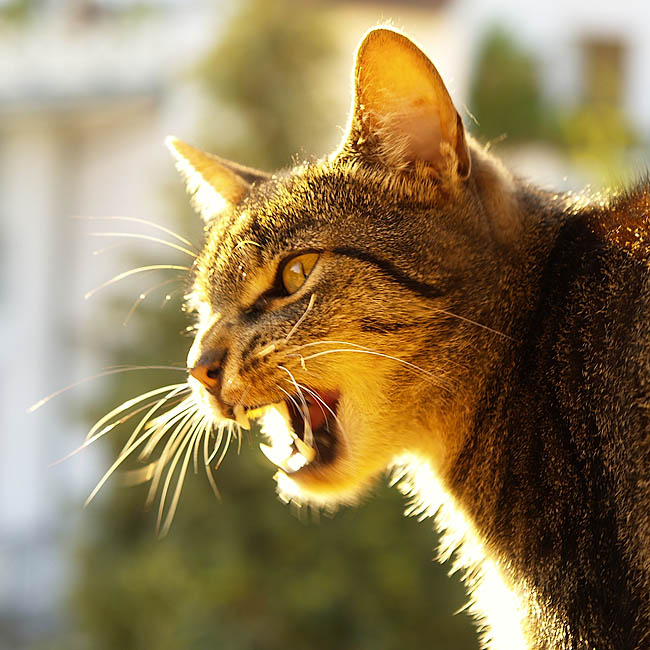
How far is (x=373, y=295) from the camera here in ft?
4.54

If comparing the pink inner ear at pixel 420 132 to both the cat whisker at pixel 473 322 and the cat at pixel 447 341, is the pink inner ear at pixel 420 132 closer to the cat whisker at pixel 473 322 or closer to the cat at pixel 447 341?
the cat at pixel 447 341

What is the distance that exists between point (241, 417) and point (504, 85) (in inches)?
283

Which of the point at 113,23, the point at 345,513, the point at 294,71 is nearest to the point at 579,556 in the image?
the point at 345,513

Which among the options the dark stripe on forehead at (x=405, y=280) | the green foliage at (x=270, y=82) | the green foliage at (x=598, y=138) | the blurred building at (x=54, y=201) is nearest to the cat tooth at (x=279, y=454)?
the dark stripe on forehead at (x=405, y=280)

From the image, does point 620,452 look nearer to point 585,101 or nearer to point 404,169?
point 404,169

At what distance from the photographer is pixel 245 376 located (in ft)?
4.61

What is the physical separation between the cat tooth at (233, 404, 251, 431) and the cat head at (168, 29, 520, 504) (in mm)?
12

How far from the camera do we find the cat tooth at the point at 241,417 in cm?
144

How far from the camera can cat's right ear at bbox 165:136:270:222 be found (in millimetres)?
1787

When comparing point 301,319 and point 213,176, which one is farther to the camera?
point 213,176

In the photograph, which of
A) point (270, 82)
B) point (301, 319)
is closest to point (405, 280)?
point (301, 319)

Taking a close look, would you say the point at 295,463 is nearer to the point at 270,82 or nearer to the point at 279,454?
the point at 279,454

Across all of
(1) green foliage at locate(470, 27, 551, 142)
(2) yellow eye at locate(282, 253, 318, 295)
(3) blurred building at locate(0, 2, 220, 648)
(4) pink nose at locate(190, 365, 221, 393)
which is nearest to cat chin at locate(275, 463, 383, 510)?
(4) pink nose at locate(190, 365, 221, 393)

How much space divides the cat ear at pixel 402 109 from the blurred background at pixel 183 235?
351 millimetres
